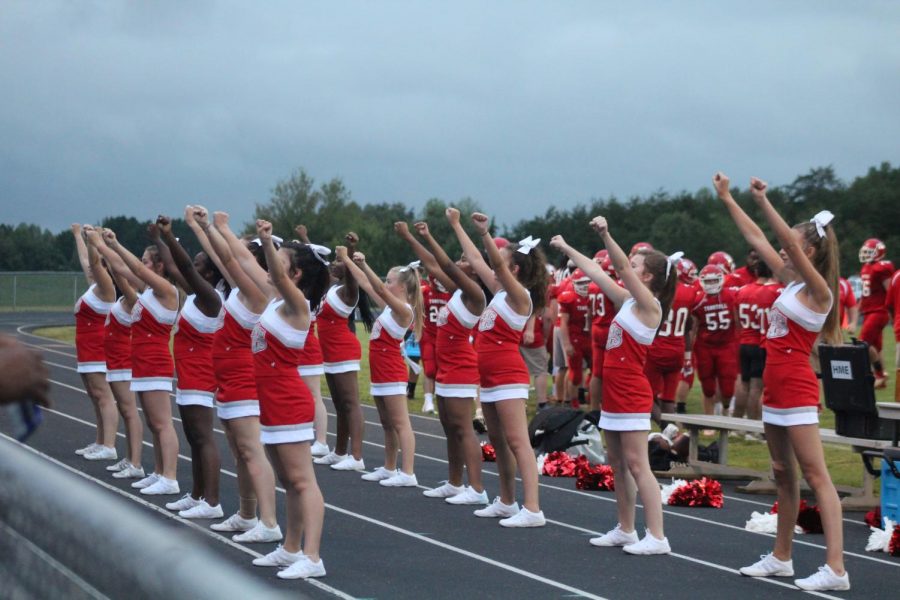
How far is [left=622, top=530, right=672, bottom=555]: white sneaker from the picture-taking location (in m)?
7.82

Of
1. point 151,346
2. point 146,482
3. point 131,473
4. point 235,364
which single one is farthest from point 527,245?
point 131,473

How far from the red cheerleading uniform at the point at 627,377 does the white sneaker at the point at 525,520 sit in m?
1.15

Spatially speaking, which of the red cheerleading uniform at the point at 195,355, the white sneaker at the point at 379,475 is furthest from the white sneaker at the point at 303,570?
the white sneaker at the point at 379,475

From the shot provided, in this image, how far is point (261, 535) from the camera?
799 centimetres

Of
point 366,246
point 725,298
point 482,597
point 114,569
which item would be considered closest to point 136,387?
point 482,597

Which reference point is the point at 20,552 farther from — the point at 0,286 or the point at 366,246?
the point at 366,246

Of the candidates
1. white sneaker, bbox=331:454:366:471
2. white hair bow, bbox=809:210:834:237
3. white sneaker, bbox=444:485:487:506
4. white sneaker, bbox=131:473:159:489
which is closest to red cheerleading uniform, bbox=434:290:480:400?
white sneaker, bbox=444:485:487:506

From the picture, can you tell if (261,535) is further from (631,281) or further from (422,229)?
(631,281)

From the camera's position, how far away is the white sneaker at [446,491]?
33.1ft

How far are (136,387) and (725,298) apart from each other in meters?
7.44

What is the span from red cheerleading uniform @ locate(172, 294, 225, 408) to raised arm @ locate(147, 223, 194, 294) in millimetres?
135

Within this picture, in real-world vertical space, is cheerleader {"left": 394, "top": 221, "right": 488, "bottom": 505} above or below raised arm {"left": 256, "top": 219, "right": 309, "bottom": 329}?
below

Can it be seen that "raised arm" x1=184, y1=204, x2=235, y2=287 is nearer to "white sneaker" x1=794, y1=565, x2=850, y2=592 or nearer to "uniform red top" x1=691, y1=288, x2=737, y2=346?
"white sneaker" x1=794, y1=565, x2=850, y2=592

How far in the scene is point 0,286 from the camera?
168ft
